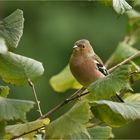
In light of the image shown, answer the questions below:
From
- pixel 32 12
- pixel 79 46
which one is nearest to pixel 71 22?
pixel 32 12

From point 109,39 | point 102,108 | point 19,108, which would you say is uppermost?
point 19,108

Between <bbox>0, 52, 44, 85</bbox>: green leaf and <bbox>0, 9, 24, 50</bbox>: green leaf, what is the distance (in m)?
0.04

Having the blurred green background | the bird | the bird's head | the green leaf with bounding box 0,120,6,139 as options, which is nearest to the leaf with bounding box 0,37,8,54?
the green leaf with bounding box 0,120,6,139

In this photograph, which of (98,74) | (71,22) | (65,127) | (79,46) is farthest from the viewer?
(71,22)

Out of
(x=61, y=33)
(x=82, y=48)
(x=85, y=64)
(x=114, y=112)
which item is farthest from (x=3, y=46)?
(x=61, y=33)

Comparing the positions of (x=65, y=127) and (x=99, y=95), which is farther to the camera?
(x=99, y=95)

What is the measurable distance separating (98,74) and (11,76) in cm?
198

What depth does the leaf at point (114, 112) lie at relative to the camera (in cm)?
194

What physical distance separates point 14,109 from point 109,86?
37 cm

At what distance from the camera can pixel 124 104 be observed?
2061mm

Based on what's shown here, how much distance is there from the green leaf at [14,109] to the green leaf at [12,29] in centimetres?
19

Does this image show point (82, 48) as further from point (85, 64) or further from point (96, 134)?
point (96, 134)

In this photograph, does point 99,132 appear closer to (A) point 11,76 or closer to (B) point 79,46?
(A) point 11,76

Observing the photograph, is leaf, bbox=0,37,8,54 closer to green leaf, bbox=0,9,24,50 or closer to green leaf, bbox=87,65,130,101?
green leaf, bbox=0,9,24,50
